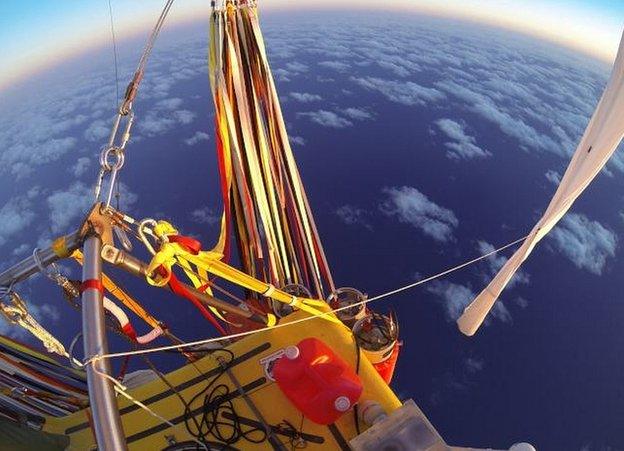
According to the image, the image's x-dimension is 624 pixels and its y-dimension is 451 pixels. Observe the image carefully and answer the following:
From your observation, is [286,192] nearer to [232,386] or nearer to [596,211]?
[232,386]

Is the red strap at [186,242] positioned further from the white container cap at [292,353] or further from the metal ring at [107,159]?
the white container cap at [292,353]

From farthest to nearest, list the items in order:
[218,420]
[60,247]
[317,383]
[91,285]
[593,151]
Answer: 1. [593,151]
2. [218,420]
3. [317,383]
4. [60,247]
5. [91,285]

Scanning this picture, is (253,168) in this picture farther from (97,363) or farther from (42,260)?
(97,363)

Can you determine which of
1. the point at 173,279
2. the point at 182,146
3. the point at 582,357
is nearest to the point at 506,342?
the point at 582,357

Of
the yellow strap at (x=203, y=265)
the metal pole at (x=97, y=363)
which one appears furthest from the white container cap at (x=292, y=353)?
the metal pole at (x=97, y=363)

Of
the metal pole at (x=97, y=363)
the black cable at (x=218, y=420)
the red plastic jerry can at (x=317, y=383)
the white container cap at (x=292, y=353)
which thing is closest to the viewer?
the metal pole at (x=97, y=363)

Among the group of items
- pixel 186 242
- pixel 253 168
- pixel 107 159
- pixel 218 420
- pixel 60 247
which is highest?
pixel 107 159

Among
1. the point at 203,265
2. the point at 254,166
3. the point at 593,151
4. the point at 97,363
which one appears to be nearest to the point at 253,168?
the point at 254,166

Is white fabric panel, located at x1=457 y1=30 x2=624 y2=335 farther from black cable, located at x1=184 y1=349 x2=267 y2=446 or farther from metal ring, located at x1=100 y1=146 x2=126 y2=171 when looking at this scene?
metal ring, located at x1=100 y1=146 x2=126 y2=171
